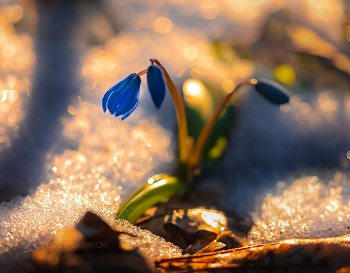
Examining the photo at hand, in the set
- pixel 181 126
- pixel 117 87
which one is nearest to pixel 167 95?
pixel 181 126

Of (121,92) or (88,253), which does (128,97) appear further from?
(88,253)

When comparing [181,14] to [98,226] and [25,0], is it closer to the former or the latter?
[25,0]

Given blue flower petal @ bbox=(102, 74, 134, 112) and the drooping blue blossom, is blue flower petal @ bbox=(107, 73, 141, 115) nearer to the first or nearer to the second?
blue flower petal @ bbox=(102, 74, 134, 112)

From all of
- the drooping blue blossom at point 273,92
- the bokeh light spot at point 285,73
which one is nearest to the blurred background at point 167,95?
the bokeh light spot at point 285,73

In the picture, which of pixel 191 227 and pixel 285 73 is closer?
pixel 191 227

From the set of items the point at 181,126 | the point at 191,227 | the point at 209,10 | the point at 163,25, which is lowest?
the point at 191,227

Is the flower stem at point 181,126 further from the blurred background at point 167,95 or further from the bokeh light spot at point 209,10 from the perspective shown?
the bokeh light spot at point 209,10

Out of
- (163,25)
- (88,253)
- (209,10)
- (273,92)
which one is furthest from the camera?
(209,10)
